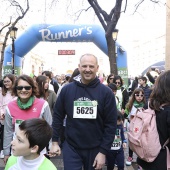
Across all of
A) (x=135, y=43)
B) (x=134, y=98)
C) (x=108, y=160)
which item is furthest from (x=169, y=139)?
(x=135, y=43)

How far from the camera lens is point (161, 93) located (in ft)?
9.06

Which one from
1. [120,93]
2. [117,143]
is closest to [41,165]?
[117,143]

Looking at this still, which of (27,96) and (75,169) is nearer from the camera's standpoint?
(75,169)

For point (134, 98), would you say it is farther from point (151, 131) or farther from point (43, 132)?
point (43, 132)

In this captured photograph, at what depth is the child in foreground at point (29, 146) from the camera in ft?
7.24

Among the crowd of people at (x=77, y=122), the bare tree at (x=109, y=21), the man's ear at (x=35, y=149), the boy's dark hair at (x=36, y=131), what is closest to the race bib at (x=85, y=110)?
the crowd of people at (x=77, y=122)

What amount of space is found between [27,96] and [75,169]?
107cm

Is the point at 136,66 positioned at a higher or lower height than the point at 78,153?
higher

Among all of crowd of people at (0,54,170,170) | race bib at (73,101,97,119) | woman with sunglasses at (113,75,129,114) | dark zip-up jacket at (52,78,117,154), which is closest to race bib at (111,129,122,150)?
crowd of people at (0,54,170,170)

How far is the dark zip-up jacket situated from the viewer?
126 inches

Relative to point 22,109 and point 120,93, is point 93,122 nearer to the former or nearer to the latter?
point 22,109

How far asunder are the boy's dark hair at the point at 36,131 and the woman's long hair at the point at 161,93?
3.40 ft

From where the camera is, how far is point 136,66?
9212 cm

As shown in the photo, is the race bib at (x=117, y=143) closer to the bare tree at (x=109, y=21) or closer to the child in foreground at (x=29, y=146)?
the child in foreground at (x=29, y=146)
